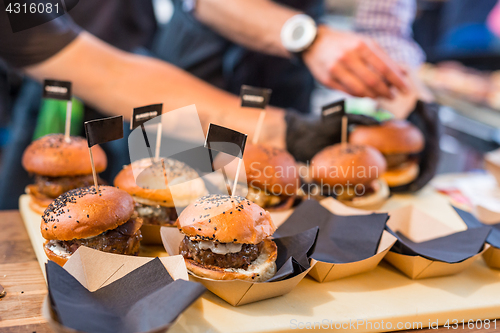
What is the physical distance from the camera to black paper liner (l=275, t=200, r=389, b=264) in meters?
1.89

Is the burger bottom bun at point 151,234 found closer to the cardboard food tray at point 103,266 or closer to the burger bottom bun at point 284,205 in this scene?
the cardboard food tray at point 103,266

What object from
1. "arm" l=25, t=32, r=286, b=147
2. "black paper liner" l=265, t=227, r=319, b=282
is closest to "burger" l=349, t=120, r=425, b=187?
"arm" l=25, t=32, r=286, b=147

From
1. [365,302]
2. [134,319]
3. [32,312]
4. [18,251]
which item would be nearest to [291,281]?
[365,302]

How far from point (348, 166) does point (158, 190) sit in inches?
49.3

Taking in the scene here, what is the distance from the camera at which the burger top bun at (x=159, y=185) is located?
2045 millimetres

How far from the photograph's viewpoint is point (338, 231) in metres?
2.05

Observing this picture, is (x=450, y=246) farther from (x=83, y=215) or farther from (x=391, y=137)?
(x=83, y=215)

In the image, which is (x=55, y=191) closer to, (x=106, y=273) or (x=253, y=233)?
(x=106, y=273)

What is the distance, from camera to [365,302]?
168 cm

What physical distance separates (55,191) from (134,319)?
1.23 m

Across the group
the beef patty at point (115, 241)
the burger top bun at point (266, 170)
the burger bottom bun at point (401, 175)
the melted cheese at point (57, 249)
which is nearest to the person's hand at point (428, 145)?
the burger bottom bun at point (401, 175)

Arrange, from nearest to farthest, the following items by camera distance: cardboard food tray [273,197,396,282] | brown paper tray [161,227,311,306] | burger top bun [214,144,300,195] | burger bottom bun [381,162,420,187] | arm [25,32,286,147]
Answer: brown paper tray [161,227,311,306], cardboard food tray [273,197,396,282], burger top bun [214,144,300,195], arm [25,32,286,147], burger bottom bun [381,162,420,187]

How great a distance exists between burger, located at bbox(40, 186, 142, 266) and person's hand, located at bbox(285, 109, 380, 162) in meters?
1.52

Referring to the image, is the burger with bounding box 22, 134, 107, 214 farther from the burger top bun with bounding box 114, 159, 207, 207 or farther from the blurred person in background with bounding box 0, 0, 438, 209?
the blurred person in background with bounding box 0, 0, 438, 209
